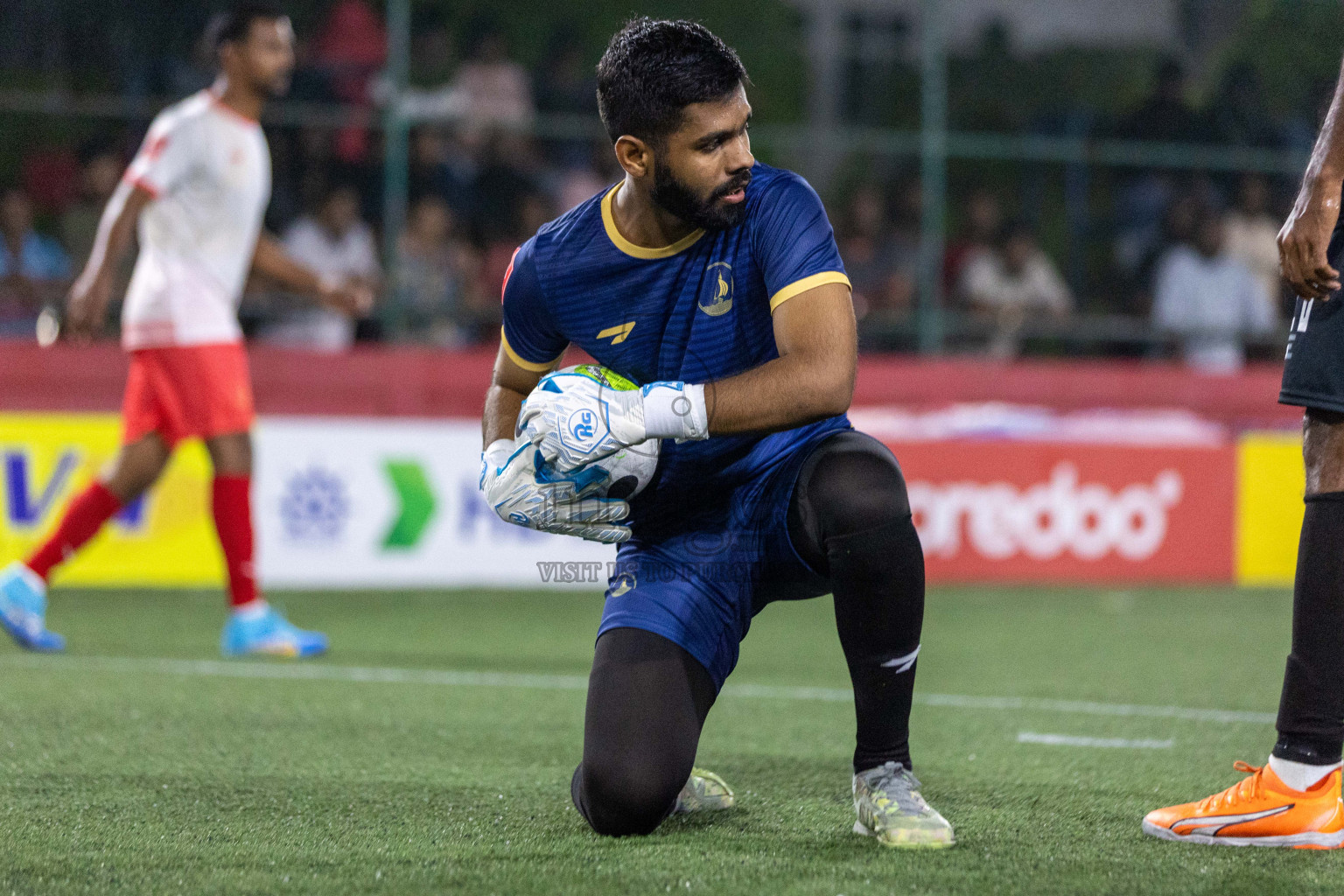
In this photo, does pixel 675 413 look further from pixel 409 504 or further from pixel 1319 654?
pixel 409 504

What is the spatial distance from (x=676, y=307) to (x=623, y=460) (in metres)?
0.38

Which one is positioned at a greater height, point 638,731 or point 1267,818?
point 638,731

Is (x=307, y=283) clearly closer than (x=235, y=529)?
No

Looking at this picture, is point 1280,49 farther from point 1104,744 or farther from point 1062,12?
point 1104,744

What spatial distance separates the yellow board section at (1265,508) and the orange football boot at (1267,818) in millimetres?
6449

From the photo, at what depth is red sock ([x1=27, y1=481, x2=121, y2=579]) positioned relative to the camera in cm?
556

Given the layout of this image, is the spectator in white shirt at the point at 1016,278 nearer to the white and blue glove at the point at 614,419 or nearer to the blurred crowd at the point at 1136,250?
the blurred crowd at the point at 1136,250

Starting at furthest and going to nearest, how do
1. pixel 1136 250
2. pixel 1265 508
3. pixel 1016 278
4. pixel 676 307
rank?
pixel 1136 250 < pixel 1016 278 < pixel 1265 508 < pixel 676 307

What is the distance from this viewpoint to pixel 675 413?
2.72m

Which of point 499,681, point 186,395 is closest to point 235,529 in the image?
point 186,395

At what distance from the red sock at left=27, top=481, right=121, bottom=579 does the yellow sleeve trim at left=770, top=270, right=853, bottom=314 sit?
11.7 feet

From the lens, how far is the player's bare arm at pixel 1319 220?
9.10ft

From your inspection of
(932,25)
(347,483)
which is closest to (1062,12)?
(932,25)

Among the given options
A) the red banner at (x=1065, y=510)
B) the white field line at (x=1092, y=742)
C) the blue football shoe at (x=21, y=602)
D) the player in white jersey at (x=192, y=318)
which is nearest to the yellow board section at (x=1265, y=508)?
the red banner at (x=1065, y=510)
